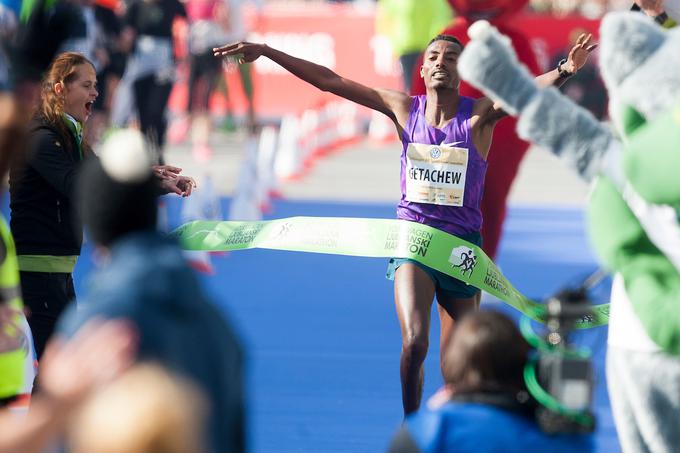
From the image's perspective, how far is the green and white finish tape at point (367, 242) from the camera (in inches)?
242

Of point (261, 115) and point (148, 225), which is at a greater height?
point (148, 225)

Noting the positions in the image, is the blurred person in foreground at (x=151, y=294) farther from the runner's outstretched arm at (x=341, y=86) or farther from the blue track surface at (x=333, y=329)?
the runner's outstretched arm at (x=341, y=86)

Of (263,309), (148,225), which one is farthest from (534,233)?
(148,225)

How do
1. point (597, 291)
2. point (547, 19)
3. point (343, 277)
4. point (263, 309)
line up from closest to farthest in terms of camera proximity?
1. point (597, 291)
2. point (263, 309)
3. point (343, 277)
4. point (547, 19)

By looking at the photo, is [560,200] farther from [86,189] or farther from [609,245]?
[86,189]

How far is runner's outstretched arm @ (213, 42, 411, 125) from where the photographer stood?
6.35m

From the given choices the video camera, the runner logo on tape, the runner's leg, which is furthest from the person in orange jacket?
the video camera

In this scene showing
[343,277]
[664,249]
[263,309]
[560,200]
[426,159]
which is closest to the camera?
[664,249]

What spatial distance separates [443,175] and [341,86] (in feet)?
2.19

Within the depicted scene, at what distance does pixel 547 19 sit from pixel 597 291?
14744 mm

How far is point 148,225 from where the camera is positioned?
2.95 meters

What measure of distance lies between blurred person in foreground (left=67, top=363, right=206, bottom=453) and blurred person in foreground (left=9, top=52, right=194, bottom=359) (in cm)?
273

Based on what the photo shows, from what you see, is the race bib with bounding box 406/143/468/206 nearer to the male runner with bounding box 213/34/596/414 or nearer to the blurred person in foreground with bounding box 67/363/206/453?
the male runner with bounding box 213/34/596/414

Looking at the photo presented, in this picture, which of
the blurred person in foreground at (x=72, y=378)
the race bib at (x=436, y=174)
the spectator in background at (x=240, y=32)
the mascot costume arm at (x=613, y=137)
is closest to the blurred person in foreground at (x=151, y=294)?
the blurred person in foreground at (x=72, y=378)
